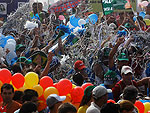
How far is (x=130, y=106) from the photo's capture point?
5234 millimetres

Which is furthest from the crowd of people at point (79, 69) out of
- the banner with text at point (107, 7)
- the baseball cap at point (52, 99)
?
the banner with text at point (107, 7)

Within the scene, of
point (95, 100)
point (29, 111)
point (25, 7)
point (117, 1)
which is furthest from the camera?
point (117, 1)

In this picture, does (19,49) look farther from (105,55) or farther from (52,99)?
(52,99)

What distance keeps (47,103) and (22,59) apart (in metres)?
2.22

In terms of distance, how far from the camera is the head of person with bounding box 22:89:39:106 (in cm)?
595

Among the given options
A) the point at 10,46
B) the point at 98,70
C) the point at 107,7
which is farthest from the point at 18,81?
the point at 107,7

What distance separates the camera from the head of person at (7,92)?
6.05m

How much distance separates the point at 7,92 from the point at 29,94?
1.10 ft

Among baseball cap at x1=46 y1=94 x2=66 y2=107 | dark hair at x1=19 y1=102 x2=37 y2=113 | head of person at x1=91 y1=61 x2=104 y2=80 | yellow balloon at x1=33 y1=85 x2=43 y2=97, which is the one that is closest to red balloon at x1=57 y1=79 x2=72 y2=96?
yellow balloon at x1=33 y1=85 x2=43 y2=97

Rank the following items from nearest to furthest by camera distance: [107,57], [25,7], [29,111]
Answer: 1. [29,111]
2. [107,57]
3. [25,7]

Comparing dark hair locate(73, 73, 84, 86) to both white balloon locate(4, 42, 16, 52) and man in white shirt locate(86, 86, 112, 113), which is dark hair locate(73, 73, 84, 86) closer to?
man in white shirt locate(86, 86, 112, 113)

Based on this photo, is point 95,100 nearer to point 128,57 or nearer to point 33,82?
point 33,82

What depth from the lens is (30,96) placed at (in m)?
5.99

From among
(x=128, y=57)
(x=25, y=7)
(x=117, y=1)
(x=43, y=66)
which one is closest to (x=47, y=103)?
(x=43, y=66)
